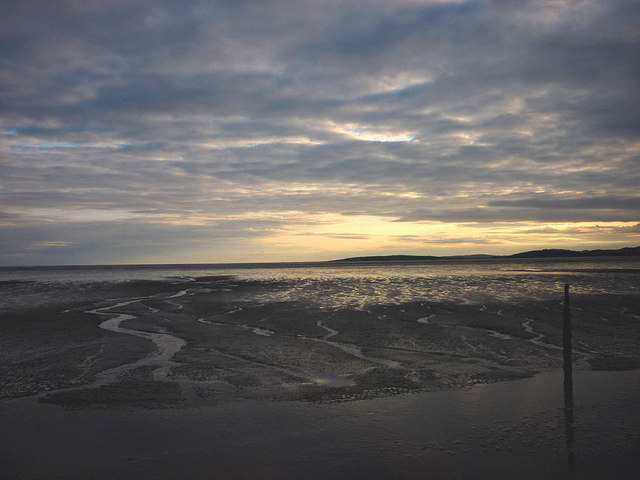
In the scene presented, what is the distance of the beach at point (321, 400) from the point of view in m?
9.55

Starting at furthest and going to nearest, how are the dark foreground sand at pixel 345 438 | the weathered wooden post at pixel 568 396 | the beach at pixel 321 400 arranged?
the weathered wooden post at pixel 568 396 < the beach at pixel 321 400 < the dark foreground sand at pixel 345 438

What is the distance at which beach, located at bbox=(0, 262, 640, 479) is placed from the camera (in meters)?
9.55

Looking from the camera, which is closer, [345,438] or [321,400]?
Result: [345,438]

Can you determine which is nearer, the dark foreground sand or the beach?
the dark foreground sand

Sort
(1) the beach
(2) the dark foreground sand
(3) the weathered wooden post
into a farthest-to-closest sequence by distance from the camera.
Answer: (3) the weathered wooden post, (1) the beach, (2) the dark foreground sand

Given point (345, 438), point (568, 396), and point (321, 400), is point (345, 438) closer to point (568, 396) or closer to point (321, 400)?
point (321, 400)

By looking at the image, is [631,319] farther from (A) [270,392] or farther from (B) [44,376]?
(B) [44,376]

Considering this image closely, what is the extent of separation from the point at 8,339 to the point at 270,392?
58.5 ft

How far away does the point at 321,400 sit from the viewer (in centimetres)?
1336

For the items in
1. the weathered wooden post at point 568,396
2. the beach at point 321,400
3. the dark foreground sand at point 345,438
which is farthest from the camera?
the weathered wooden post at point 568,396

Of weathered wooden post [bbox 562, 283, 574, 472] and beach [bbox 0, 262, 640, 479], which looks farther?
weathered wooden post [bbox 562, 283, 574, 472]

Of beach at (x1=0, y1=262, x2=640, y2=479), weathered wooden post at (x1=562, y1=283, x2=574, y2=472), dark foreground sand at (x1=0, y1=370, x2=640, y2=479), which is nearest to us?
dark foreground sand at (x1=0, y1=370, x2=640, y2=479)

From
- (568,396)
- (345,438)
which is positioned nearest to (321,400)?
(345,438)

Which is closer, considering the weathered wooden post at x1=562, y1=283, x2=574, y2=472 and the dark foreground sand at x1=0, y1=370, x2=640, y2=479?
the dark foreground sand at x1=0, y1=370, x2=640, y2=479
